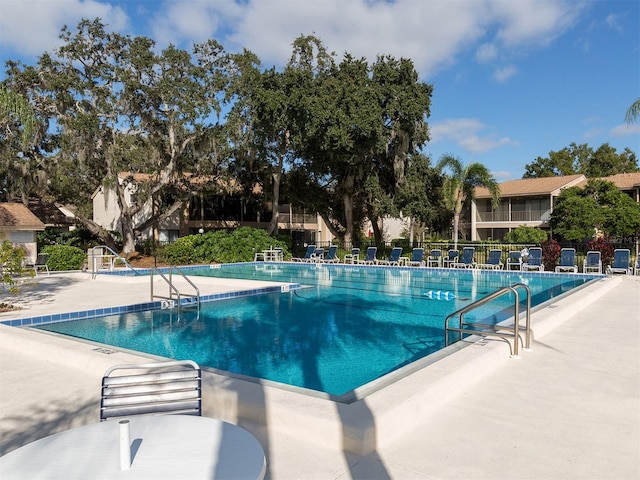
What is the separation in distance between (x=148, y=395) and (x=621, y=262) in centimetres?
1740

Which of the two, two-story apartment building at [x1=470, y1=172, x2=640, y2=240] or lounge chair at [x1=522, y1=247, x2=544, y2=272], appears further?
two-story apartment building at [x1=470, y1=172, x2=640, y2=240]

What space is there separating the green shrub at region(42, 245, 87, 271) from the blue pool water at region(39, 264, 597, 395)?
10.2 m

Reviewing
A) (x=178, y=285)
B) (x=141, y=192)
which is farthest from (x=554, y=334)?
(x=141, y=192)

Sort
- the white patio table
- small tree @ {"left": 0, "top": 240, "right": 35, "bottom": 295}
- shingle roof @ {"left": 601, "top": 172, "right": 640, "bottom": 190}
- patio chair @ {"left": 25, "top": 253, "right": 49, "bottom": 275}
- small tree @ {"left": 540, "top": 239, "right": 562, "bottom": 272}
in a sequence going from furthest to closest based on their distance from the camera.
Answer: shingle roof @ {"left": 601, "top": 172, "right": 640, "bottom": 190}, patio chair @ {"left": 25, "top": 253, "right": 49, "bottom": 275}, small tree @ {"left": 540, "top": 239, "right": 562, "bottom": 272}, small tree @ {"left": 0, "top": 240, "right": 35, "bottom": 295}, the white patio table

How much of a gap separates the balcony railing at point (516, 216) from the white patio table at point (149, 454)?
32.9 metres

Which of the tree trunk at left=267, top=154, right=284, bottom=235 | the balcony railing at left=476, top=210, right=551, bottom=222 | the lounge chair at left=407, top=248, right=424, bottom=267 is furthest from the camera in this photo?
the balcony railing at left=476, top=210, right=551, bottom=222

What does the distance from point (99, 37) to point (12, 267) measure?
57.7 ft

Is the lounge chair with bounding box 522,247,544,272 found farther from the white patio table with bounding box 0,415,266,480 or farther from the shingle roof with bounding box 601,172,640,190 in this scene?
the white patio table with bounding box 0,415,266,480

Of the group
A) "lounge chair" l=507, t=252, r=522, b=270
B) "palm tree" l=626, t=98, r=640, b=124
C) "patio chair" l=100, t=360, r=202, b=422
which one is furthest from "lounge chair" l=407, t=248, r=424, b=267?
"patio chair" l=100, t=360, r=202, b=422

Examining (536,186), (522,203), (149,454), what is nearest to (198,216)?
(522,203)

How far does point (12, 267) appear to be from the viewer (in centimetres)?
907

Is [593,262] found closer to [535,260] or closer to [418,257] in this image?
[535,260]

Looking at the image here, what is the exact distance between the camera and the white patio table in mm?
2176

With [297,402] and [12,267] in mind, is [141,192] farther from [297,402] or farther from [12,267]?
[297,402]
